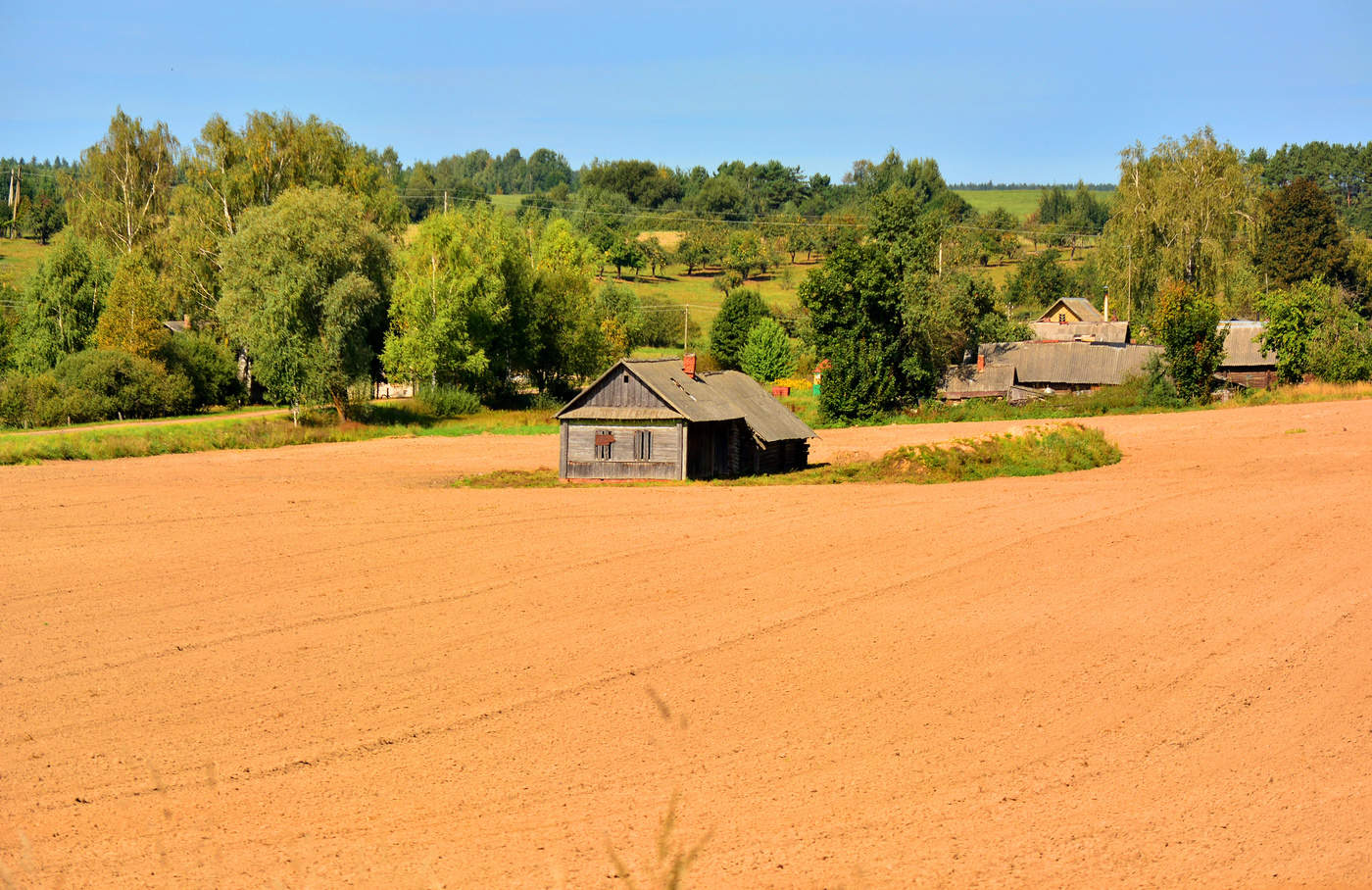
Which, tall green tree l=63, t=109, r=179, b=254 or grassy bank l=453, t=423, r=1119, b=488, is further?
tall green tree l=63, t=109, r=179, b=254

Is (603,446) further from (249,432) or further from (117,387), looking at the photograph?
(117,387)

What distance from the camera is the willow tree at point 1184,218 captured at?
76.9 m

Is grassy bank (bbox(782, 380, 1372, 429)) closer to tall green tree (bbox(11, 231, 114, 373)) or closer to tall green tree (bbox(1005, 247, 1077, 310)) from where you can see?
tall green tree (bbox(11, 231, 114, 373))

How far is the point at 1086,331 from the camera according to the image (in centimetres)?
8031

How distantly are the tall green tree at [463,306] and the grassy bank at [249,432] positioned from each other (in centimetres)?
288

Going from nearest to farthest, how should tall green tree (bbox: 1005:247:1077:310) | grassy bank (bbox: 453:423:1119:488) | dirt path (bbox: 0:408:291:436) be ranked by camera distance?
1. grassy bank (bbox: 453:423:1119:488)
2. dirt path (bbox: 0:408:291:436)
3. tall green tree (bbox: 1005:247:1077:310)

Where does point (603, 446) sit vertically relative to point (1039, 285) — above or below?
below

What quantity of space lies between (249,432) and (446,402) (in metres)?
14.5

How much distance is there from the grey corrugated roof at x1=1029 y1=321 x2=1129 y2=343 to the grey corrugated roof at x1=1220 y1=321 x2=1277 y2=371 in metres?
7.27

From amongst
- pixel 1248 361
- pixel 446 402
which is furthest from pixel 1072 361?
pixel 446 402

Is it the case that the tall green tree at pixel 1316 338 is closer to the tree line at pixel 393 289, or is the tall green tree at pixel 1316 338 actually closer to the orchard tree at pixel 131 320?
the tree line at pixel 393 289

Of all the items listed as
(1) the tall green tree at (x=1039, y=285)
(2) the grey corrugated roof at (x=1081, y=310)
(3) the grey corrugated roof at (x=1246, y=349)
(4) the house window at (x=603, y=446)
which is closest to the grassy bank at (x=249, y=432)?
(4) the house window at (x=603, y=446)

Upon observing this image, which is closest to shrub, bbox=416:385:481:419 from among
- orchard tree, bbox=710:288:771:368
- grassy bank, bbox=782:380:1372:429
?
grassy bank, bbox=782:380:1372:429

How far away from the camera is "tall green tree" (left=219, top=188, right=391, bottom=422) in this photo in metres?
54.0
